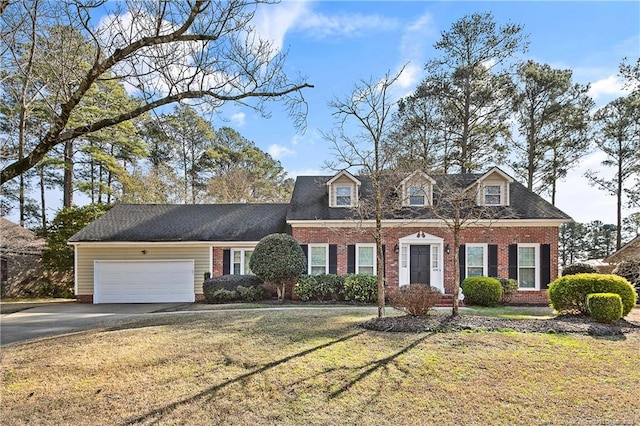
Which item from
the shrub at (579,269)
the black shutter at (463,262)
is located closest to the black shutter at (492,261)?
the black shutter at (463,262)

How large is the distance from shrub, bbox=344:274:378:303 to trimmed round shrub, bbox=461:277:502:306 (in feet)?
10.9

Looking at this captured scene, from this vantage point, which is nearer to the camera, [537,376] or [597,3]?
[537,376]

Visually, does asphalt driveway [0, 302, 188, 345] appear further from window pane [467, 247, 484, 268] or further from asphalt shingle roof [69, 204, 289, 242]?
window pane [467, 247, 484, 268]

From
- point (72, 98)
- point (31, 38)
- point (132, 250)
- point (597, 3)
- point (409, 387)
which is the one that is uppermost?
point (597, 3)

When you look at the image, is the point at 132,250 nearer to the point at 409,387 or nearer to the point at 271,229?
the point at 271,229

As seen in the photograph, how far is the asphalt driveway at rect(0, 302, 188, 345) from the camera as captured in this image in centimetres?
1009

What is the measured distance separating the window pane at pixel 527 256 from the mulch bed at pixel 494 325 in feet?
21.8

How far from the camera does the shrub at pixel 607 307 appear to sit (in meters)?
8.84

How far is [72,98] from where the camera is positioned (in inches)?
199

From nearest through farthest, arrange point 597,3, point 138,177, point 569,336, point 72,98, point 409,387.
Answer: point 72,98, point 409,387, point 569,336, point 597,3, point 138,177

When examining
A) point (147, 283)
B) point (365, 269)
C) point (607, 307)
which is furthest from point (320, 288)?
point (607, 307)

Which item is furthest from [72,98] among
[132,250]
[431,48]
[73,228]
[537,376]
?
[431,48]

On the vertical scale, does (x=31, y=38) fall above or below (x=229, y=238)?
above

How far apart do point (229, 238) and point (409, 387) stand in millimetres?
12784
